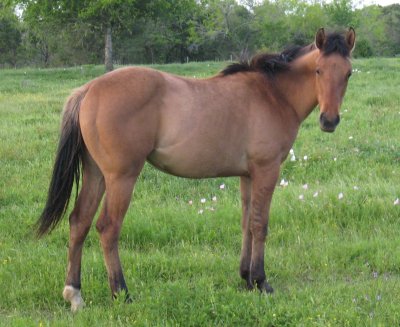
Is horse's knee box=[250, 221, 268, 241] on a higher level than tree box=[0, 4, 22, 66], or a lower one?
lower

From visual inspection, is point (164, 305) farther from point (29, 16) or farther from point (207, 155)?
point (29, 16)

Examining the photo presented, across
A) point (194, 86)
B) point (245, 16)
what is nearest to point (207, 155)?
point (194, 86)

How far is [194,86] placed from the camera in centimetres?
420

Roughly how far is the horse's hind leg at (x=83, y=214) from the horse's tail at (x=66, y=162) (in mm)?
90

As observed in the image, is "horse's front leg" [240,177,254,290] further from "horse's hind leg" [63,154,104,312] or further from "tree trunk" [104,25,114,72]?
"tree trunk" [104,25,114,72]

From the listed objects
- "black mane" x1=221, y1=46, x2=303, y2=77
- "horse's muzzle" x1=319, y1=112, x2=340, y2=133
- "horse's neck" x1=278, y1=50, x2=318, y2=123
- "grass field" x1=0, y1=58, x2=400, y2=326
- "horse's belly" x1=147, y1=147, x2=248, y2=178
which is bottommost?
"grass field" x1=0, y1=58, x2=400, y2=326

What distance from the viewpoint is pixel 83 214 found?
4.21m

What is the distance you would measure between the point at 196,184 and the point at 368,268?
2.78 meters

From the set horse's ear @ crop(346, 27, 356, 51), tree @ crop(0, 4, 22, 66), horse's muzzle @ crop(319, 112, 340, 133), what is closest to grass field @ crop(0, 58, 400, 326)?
horse's muzzle @ crop(319, 112, 340, 133)

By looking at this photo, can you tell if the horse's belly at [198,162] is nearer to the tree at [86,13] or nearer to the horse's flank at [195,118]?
the horse's flank at [195,118]

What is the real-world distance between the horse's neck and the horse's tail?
5.49ft

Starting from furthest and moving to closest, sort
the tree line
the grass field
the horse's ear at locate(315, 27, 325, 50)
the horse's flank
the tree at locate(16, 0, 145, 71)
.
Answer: the tree line, the tree at locate(16, 0, 145, 71), the horse's ear at locate(315, 27, 325, 50), the horse's flank, the grass field

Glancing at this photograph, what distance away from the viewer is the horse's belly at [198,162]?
13.4ft

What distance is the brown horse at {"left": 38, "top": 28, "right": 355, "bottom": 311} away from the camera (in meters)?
3.90
